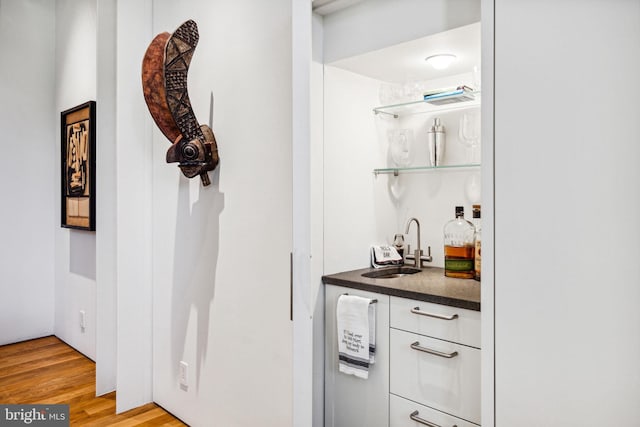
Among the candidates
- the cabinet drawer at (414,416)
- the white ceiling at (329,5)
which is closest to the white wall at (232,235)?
the white ceiling at (329,5)

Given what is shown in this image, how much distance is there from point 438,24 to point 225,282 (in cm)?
138

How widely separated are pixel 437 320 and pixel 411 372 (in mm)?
250

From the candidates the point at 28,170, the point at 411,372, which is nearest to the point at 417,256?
the point at 411,372

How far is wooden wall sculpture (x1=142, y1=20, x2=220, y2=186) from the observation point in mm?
1782

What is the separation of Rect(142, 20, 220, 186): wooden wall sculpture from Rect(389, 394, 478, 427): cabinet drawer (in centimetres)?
127

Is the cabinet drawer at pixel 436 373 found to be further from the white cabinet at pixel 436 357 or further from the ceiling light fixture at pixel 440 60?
the ceiling light fixture at pixel 440 60

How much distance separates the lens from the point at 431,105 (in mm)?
2297

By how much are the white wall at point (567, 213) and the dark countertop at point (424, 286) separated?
30 cm

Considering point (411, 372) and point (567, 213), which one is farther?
point (411, 372)

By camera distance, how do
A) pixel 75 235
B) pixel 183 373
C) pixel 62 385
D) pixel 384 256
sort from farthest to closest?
1. pixel 75 235
2. pixel 62 385
3. pixel 384 256
4. pixel 183 373

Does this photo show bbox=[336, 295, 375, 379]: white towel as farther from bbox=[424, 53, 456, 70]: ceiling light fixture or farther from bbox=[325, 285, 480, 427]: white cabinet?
bbox=[424, 53, 456, 70]: ceiling light fixture

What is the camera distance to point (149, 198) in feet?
7.89

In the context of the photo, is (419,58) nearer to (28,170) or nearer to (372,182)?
(372,182)

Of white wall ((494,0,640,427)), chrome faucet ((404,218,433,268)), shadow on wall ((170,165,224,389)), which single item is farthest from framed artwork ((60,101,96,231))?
white wall ((494,0,640,427))
